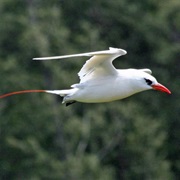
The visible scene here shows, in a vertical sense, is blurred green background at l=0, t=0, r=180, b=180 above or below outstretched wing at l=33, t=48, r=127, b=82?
below

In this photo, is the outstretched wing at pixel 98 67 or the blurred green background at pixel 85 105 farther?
the blurred green background at pixel 85 105

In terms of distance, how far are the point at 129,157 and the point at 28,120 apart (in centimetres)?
328

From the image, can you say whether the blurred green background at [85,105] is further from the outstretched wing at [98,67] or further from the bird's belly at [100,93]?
the bird's belly at [100,93]

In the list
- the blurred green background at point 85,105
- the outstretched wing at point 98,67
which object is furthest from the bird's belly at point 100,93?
the blurred green background at point 85,105

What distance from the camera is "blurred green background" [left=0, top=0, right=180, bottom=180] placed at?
86.6ft

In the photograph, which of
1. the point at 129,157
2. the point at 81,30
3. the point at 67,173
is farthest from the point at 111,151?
the point at 81,30

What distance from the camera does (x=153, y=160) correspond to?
25.9 meters

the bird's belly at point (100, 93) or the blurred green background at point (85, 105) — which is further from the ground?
the bird's belly at point (100, 93)

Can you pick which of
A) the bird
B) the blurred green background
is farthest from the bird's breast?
the blurred green background

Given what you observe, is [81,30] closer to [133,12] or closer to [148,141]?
[133,12]

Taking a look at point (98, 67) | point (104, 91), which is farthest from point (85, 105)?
point (104, 91)

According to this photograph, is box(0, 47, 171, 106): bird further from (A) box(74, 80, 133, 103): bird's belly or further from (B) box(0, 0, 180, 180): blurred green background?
(B) box(0, 0, 180, 180): blurred green background

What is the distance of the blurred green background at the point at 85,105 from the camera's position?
86.6 feet

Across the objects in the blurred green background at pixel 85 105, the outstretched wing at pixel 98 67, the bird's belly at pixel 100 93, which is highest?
the outstretched wing at pixel 98 67
